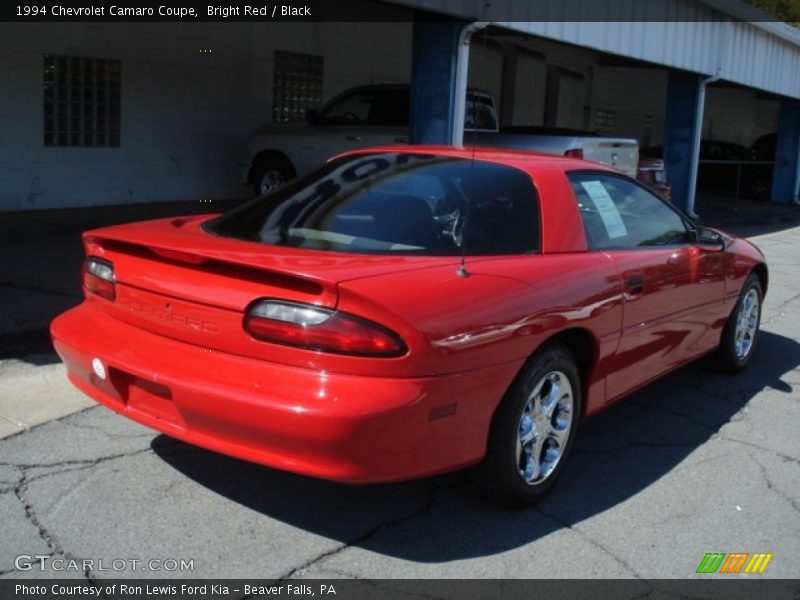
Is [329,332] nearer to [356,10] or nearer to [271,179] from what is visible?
[271,179]

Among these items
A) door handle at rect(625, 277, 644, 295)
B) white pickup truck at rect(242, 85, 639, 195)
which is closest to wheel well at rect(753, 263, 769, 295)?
door handle at rect(625, 277, 644, 295)

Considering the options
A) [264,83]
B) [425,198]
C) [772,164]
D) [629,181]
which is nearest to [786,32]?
[772,164]

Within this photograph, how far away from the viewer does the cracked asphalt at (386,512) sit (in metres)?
3.32

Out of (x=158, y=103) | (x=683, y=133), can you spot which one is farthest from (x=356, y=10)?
(x=683, y=133)

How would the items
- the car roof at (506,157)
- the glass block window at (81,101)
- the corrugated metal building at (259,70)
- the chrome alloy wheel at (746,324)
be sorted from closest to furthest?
the car roof at (506,157), the chrome alloy wheel at (746,324), the corrugated metal building at (259,70), the glass block window at (81,101)

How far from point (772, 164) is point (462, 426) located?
23.5 metres

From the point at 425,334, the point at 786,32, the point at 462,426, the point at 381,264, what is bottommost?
the point at 462,426

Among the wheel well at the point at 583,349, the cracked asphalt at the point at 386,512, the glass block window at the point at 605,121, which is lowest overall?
the cracked asphalt at the point at 386,512

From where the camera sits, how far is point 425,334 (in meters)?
3.14

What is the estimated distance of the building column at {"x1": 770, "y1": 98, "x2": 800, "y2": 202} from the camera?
22.7 metres

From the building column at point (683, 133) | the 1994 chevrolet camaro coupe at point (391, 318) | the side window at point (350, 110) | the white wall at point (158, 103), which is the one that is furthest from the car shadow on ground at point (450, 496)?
the building column at point (683, 133)

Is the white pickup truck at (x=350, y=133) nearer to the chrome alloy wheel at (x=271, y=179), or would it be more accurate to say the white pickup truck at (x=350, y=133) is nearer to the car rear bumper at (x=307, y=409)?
the chrome alloy wheel at (x=271, y=179)

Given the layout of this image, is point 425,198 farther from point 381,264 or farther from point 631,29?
point 631,29
